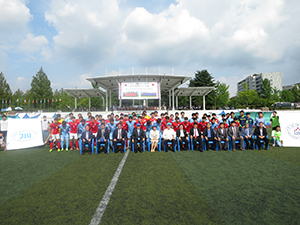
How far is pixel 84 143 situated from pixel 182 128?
4.46 metres

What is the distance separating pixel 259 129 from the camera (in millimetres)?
7547

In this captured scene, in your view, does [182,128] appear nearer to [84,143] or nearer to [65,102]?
[84,143]

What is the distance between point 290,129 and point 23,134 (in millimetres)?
13151

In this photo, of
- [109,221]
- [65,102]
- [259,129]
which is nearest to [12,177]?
[109,221]

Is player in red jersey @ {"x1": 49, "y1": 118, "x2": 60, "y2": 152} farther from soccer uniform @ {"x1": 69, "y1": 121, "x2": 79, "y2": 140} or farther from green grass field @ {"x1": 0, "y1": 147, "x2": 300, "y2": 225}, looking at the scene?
green grass field @ {"x1": 0, "y1": 147, "x2": 300, "y2": 225}

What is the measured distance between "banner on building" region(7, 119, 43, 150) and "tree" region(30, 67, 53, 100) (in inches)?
2197

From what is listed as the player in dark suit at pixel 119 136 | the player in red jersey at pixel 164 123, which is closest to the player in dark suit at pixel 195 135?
the player in red jersey at pixel 164 123

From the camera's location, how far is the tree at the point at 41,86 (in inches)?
2199

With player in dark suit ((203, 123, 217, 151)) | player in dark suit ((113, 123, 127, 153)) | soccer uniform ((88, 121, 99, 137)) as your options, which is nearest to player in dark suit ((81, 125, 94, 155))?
soccer uniform ((88, 121, 99, 137))

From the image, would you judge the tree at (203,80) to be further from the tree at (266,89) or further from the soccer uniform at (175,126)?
the soccer uniform at (175,126)

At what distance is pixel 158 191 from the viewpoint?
11.5 ft

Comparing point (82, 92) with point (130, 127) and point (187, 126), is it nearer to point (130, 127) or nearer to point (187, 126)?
point (130, 127)

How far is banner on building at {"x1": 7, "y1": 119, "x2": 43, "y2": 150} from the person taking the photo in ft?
26.0

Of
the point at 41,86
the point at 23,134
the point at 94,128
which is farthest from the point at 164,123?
the point at 41,86
